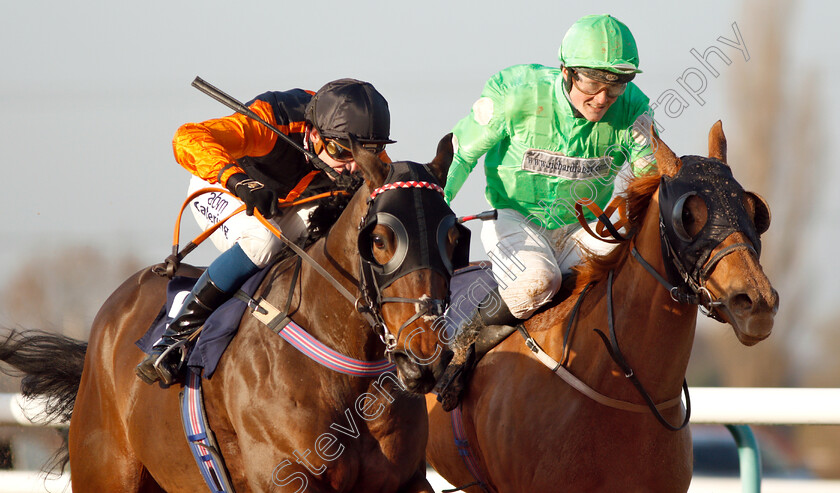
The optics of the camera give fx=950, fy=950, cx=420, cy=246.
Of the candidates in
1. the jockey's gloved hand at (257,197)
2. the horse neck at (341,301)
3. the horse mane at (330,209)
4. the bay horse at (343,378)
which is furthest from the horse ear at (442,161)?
the jockey's gloved hand at (257,197)

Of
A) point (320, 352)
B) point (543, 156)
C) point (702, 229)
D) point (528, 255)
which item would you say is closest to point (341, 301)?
point (320, 352)

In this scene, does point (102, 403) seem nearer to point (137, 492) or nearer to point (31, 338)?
point (137, 492)

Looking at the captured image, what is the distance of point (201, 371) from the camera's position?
3723 millimetres

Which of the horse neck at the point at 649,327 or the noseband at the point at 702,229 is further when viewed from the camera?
the horse neck at the point at 649,327

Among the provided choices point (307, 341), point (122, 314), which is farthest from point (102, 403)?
point (307, 341)

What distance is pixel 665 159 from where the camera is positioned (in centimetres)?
364

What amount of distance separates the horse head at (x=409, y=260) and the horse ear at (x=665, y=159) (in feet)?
3.19

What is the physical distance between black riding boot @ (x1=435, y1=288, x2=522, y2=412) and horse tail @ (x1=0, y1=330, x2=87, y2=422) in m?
2.18

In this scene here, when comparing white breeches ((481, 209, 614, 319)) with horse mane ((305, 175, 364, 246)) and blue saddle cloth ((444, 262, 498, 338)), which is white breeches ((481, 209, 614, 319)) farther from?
horse mane ((305, 175, 364, 246))

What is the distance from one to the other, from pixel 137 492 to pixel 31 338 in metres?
1.42

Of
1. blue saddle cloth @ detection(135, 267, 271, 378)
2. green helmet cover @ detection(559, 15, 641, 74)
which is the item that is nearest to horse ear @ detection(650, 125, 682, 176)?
Answer: green helmet cover @ detection(559, 15, 641, 74)

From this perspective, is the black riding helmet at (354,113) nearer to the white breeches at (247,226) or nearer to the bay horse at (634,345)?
the white breeches at (247,226)

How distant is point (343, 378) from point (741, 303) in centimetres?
139

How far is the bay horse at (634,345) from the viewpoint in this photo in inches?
131
